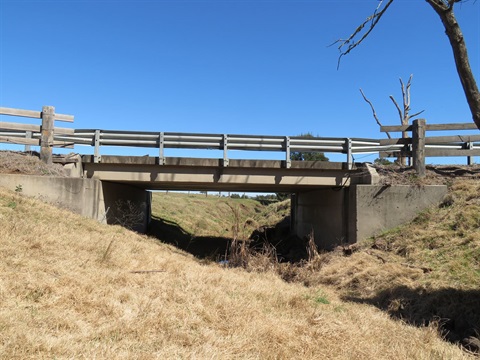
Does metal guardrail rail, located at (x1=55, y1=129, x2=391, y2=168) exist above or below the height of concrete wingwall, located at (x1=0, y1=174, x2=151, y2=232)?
above

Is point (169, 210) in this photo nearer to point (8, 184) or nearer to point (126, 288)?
point (8, 184)

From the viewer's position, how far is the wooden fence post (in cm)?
1351

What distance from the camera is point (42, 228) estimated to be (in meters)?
7.98

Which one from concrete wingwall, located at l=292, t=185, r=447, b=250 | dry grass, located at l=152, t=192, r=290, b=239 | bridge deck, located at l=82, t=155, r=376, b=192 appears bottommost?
dry grass, located at l=152, t=192, r=290, b=239

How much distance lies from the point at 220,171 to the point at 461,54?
935cm

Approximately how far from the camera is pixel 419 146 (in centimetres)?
1355

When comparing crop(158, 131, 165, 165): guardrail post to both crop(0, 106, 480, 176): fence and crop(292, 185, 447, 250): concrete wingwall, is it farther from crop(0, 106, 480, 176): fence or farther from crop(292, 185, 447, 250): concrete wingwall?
crop(292, 185, 447, 250): concrete wingwall

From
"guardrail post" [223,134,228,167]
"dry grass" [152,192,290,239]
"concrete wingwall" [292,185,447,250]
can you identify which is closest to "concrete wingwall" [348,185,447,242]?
"concrete wingwall" [292,185,447,250]

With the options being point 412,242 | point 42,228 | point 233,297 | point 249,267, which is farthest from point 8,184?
point 412,242

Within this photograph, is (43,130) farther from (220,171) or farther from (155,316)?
(155,316)

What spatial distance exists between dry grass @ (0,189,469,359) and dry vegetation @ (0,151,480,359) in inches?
0.8

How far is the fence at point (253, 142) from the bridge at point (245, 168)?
35 millimetres

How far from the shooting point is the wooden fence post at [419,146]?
44.3ft

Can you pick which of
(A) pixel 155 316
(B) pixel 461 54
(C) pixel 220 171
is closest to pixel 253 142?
(C) pixel 220 171
